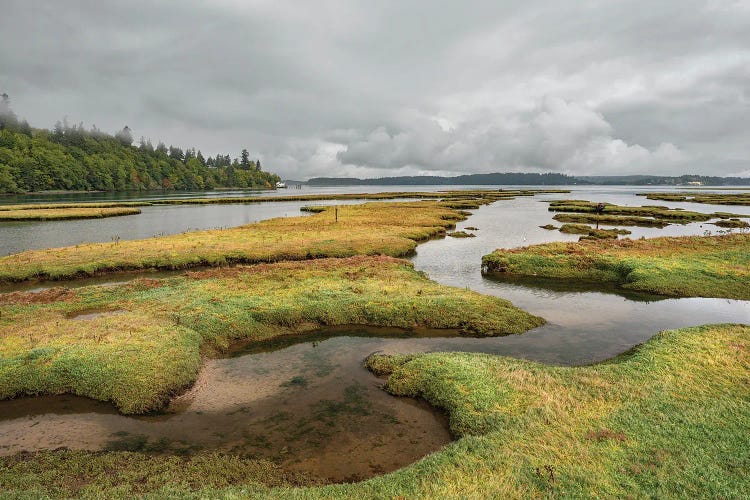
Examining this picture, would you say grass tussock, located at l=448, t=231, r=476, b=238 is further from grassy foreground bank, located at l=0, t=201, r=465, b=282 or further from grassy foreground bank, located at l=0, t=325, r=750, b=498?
grassy foreground bank, located at l=0, t=325, r=750, b=498

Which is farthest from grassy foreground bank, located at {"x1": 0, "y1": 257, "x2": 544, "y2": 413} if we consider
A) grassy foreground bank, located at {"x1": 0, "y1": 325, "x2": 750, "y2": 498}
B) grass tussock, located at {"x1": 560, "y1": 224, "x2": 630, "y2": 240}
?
grass tussock, located at {"x1": 560, "y1": 224, "x2": 630, "y2": 240}

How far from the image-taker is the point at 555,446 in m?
13.7

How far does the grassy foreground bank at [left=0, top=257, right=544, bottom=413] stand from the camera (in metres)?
19.8

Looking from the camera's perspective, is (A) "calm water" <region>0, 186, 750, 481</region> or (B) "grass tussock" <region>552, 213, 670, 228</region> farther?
(B) "grass tussock" <region>552, 213, 670, 228</region>

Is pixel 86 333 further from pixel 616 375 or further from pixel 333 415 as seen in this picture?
pixel 616 375

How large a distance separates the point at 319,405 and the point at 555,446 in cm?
1065

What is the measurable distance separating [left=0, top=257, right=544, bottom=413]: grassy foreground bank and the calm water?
1.20m

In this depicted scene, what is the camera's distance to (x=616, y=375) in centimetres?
1889

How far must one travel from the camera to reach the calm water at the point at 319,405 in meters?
15.8

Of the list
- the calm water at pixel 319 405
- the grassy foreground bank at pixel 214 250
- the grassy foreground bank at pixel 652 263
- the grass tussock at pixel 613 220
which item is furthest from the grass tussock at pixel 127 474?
the grass tussock at pixel 613 220

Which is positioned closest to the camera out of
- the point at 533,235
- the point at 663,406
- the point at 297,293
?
the point at 663,406

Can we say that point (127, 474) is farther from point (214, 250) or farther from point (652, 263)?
point (652, 263)

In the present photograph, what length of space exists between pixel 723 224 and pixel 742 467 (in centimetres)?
10291

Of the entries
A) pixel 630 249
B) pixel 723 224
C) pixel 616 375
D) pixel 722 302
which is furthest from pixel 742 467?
pixel 723 224
